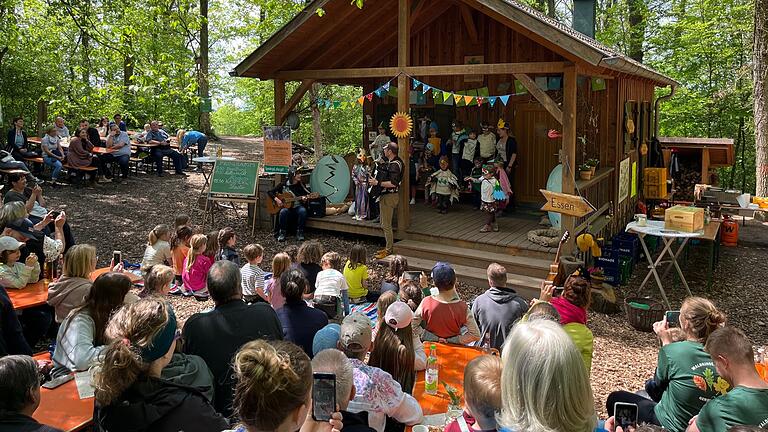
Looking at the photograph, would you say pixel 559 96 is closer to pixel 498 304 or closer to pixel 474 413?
pixel 498 304

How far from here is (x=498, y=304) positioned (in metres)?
5.02

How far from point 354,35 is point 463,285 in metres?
5.10

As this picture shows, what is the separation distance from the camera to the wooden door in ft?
37.4

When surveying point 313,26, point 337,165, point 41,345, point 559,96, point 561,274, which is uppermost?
point 313,26

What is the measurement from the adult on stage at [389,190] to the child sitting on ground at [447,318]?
4597mm

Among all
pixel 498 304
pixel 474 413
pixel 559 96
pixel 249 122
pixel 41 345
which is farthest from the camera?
pixel 249 122

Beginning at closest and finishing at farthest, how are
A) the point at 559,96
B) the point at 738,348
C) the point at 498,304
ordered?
the point at 738,348 < the point at 498,304 < the point at 559,96

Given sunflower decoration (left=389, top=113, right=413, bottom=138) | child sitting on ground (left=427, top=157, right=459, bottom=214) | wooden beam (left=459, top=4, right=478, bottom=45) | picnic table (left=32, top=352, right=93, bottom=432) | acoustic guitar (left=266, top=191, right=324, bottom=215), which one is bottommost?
picnic table (left=32, top=352, right=93, bottom=432)

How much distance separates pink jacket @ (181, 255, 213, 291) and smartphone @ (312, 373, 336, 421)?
5.33m

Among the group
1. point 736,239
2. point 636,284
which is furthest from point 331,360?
point 736,239

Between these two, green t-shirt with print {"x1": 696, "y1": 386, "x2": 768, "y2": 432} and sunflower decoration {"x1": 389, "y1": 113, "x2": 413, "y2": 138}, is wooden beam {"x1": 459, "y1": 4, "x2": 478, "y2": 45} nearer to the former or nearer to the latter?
sunflower decoration {"x1": 389, "y1": 113, "x2": 413, "y2": 138}

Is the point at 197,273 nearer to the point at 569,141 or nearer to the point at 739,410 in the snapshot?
the point at 569,141

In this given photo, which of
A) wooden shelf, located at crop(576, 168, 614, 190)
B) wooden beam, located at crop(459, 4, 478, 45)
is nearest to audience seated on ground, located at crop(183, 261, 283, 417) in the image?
wooden shelf, located at crop(576, 168, 614, 190)

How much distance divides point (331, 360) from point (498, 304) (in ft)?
8.42
